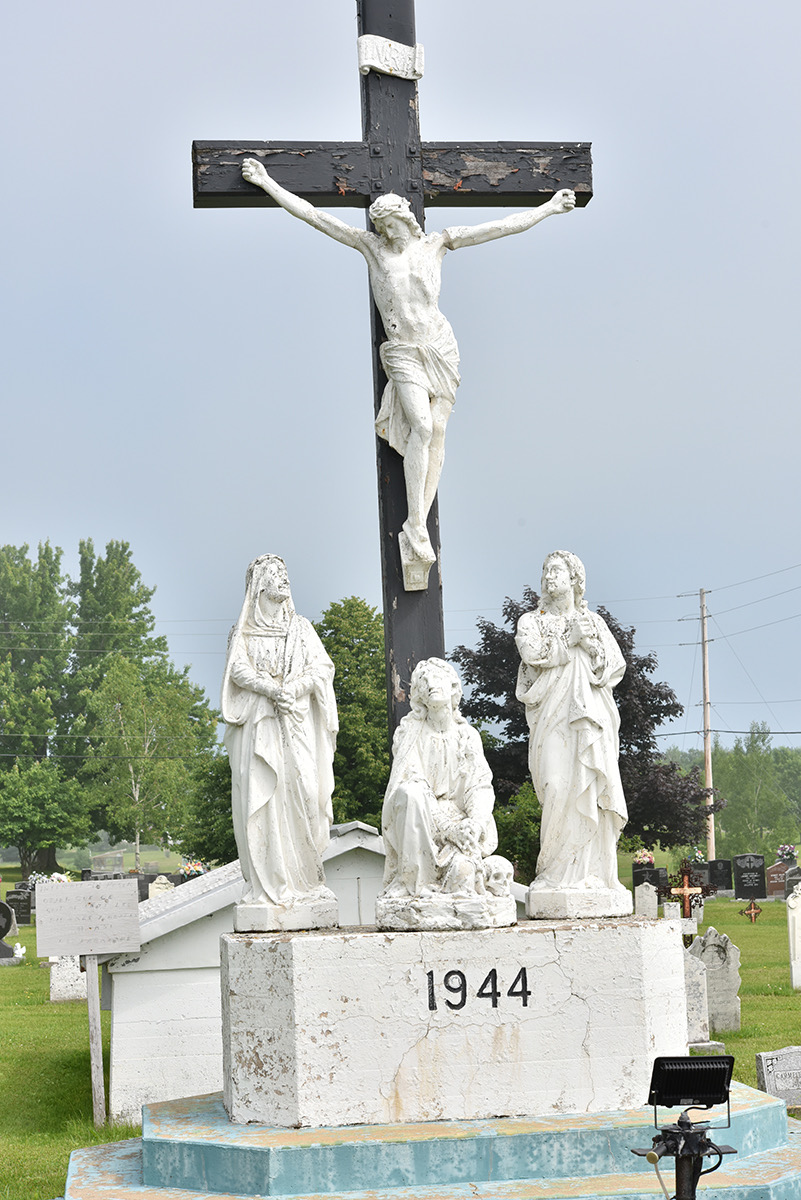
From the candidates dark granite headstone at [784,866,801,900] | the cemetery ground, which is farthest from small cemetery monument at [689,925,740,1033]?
dark granite headstone at [784,866,801,900]

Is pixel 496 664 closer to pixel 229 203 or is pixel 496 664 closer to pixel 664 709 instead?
pixel 664 709

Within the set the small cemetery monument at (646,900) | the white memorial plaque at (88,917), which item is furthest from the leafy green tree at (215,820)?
the white memorial plaque at (88,917)

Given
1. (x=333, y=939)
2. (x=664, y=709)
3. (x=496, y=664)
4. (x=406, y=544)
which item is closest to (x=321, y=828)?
(x=333, y=939)

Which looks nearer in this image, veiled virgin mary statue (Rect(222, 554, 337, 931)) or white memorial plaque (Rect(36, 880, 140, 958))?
veiled virgin mary statue (Rect(222, 554, 337, 931))

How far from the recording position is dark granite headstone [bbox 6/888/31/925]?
3344cm

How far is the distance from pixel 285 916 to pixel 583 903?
1.62 metres

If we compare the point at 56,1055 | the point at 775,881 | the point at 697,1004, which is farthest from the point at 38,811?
the point at 697,1004

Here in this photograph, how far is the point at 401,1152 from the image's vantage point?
6.88 metres

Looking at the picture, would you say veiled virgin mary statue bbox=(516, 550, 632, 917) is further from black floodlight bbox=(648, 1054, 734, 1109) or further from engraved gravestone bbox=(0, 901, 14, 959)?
engraved gravestone bbox=(0, 901, 14, 959)

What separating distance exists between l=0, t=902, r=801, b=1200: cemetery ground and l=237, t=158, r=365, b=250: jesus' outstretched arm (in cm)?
665

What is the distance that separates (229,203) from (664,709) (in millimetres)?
24635

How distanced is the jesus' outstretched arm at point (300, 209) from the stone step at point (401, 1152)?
5.08m

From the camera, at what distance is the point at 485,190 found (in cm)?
905

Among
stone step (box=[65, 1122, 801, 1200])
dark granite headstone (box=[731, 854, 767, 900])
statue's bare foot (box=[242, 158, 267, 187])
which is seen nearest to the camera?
stone step (box=[65, 1122, 801, 1200])
